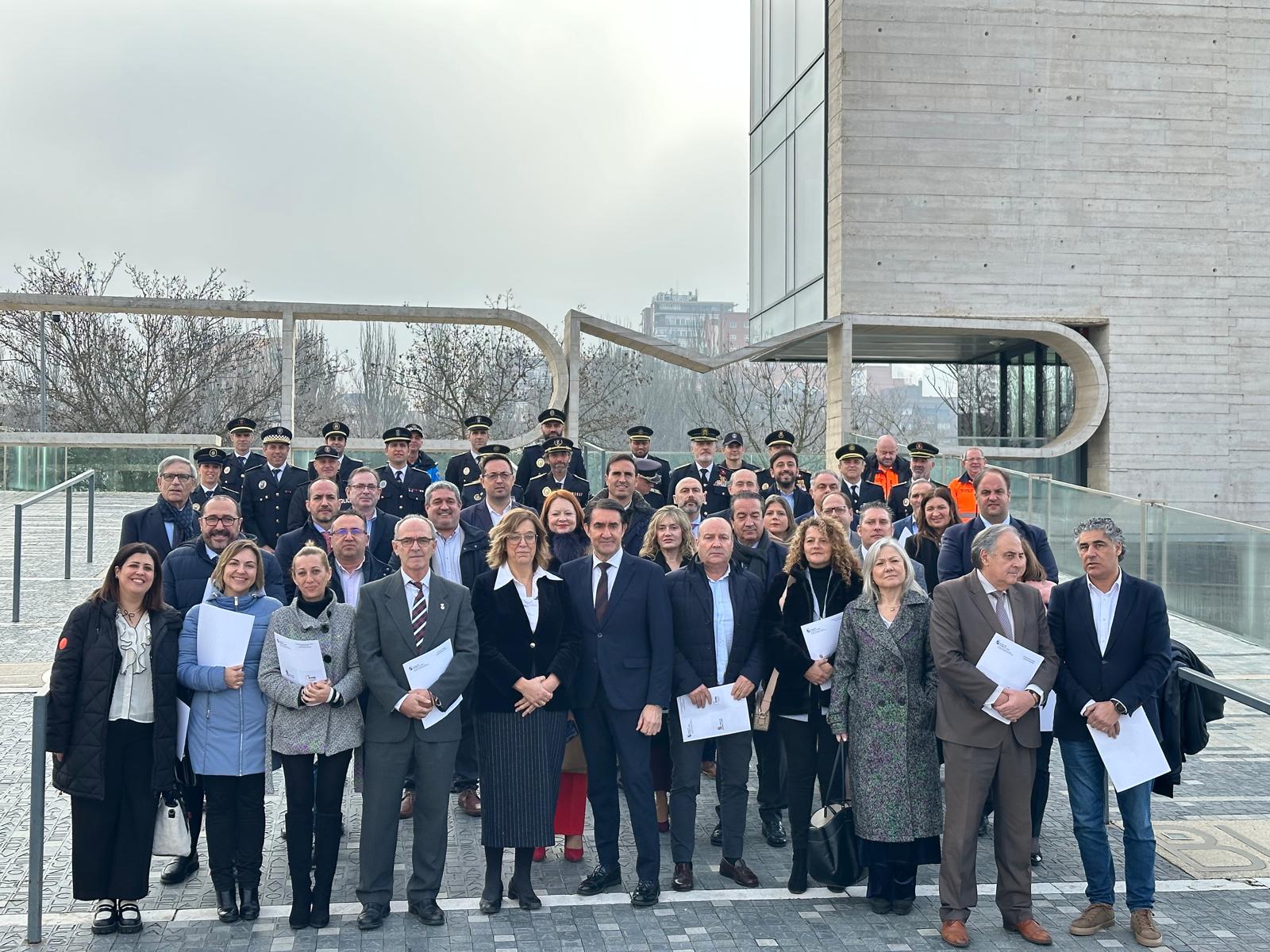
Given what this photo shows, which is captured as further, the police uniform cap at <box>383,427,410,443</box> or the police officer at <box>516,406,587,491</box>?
the police officer at <box>516,406,587,491</box>

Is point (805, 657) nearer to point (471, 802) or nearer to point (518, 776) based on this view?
point (518, 776)

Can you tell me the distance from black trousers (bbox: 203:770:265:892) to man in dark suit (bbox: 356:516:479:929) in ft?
1.19

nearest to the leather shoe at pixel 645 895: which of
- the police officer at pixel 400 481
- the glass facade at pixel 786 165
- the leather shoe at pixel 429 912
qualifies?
the leather shoe at pixel 429 912

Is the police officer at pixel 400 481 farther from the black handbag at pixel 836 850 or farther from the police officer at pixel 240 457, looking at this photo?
the black handbag at pixel 836 850

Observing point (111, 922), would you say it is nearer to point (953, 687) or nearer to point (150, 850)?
point (150, 850)

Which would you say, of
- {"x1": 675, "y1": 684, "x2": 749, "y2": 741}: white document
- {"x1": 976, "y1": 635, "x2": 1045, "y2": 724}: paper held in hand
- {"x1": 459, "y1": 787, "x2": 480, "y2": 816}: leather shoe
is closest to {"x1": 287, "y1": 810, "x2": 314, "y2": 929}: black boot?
{"x1": 459, "y1": 787, "x2": 480, "y2": 816}: leather shoe

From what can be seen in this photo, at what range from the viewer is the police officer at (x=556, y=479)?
9.37m

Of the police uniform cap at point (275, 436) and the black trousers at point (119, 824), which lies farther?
the police uniform cap at point (275, 436)

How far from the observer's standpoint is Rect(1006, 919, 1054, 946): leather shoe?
512 centimetres

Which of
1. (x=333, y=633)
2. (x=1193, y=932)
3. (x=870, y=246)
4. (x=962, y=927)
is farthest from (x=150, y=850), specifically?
(x=870, y=246)

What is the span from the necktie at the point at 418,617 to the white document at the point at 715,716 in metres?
1.35

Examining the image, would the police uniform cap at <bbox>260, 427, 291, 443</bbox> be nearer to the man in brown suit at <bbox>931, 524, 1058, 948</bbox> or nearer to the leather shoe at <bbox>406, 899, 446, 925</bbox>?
the leather shoe at <bbox>406, 899, 446, 925</bbox>

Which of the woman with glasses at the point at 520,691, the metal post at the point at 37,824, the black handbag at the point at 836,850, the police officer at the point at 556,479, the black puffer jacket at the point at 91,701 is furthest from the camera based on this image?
the police officer at the point at 556,479

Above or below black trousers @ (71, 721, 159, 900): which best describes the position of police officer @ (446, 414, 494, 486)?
above
